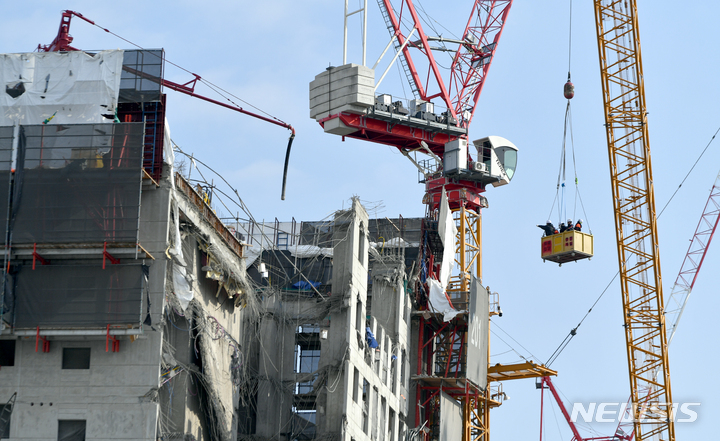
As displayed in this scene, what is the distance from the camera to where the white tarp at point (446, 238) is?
105 m

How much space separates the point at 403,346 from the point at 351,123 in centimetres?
2135

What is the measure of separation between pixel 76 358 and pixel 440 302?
41.7m

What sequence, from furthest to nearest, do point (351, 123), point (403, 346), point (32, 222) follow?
1. point (351, 123)
2. point (403, 346)
3. point (32, 222)

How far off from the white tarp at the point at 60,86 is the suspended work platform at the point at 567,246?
42.9 meters

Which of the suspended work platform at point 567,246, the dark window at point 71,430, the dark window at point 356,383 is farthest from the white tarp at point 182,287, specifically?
the suspended work platform at point 567,246

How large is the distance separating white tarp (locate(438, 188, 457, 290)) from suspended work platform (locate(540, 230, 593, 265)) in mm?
8282

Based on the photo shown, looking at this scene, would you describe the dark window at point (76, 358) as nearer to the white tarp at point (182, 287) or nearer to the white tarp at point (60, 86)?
the white tarp at point (182, 287)

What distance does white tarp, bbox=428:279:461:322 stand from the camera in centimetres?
10119

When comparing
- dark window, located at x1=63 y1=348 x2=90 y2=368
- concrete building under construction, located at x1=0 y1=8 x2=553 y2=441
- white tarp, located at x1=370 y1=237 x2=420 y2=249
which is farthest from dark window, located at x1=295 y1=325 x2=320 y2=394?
dark window, located at x1=63 y1=348 x2=90 y2=368

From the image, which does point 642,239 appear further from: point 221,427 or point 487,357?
point 221,427

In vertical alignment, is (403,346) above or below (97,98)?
below

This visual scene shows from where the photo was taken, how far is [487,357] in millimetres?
107438

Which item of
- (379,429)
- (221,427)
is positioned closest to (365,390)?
(379,429)

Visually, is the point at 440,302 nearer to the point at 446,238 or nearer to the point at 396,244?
the point at 446,238
